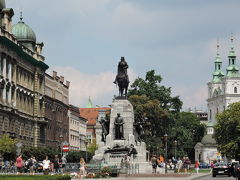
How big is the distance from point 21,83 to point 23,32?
47.4ft

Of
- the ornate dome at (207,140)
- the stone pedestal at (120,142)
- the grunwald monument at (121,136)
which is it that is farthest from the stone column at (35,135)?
the ornate dome at (207,140)

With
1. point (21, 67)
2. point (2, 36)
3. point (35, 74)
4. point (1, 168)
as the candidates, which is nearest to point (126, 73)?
point (1, 168)

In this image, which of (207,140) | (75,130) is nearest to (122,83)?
(75,130)

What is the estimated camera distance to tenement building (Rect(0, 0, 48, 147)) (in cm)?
8900

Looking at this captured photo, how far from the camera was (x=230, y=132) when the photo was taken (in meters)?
118

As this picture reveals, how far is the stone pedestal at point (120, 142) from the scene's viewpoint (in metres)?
54.2

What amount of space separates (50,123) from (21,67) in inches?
973

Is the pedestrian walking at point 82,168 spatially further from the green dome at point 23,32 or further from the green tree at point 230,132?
the green tree at point 230,132

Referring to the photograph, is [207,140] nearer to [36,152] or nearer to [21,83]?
[21,83]

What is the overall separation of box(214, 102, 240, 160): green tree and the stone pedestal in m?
58.7

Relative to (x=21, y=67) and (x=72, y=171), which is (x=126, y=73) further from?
(x=21, y=67)

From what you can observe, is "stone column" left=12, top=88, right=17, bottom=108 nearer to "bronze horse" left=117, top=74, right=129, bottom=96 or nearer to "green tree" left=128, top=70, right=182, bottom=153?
"green tree" left=128, top=70, right=182, bottom=153

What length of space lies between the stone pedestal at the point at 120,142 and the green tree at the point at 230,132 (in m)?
58.7

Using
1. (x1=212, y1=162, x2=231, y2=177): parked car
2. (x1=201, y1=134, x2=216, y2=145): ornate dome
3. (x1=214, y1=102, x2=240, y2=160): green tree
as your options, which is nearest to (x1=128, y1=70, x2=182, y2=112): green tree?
(x1=214, y1=102, x2=240, y2=160): green tree
